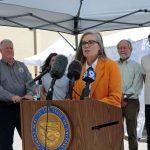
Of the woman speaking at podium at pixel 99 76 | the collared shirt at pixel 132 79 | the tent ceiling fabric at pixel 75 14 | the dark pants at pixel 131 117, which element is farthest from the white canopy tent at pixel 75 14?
the woman speaking at podium at pixel 99 76

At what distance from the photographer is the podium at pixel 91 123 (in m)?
1.78

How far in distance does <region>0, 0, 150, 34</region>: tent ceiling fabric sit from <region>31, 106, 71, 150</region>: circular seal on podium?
291 centimetres

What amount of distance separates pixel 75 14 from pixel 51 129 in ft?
12.3

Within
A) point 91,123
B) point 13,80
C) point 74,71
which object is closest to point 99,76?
point 74,71

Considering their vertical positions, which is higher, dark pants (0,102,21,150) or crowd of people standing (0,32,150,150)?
crowd of people standing (0,32,150,150)

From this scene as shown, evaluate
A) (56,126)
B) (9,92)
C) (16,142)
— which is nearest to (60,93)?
(9,92)

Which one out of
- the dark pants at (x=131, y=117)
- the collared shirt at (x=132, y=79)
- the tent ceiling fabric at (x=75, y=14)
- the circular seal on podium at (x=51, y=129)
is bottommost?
the dark pants at (x=131, y=117)

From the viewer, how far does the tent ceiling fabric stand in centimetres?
478

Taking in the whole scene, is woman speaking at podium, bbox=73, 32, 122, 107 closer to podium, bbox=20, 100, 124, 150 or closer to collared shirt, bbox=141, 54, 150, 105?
podium, bbox=20, 100, 124, 150

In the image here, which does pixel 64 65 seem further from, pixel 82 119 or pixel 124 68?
pixel 124 68

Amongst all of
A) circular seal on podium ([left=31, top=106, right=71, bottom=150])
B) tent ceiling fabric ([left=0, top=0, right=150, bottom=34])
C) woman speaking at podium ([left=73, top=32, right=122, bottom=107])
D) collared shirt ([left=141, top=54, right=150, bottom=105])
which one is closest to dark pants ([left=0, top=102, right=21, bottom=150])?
tent ceiling fabric ([left=0, top=0, right=150, bottom=34])

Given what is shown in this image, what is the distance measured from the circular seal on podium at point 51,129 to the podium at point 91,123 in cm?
2

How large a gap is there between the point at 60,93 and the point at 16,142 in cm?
294

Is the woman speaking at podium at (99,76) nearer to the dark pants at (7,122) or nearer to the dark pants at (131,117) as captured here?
the dark pants at (7,122)
